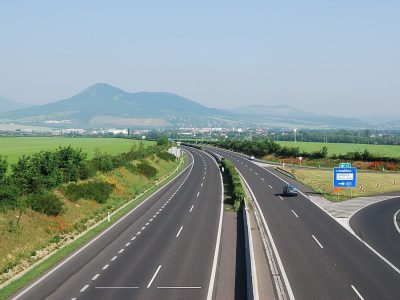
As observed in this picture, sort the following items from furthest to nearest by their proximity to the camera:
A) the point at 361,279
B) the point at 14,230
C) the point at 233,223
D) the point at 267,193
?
the point at 267,193
the point at 233,223
the point at 14,230
the point at 361,279

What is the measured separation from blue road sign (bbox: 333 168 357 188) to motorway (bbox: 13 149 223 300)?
15.3 meters

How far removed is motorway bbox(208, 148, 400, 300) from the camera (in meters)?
21.2

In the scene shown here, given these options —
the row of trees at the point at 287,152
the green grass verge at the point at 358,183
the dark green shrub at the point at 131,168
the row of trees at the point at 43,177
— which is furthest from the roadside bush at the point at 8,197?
the row of trees at the point at 287,152

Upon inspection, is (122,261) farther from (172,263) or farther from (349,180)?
(349,180)

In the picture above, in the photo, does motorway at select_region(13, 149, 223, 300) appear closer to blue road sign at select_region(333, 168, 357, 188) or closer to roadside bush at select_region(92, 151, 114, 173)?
roadside bush at select_region(92, 151, 114, 173)

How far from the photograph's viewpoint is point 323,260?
26531mm

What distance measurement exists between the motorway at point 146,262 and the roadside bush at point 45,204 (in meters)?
4.37

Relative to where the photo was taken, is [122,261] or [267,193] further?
[267,193]

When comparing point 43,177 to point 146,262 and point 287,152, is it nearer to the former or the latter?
point 146,262

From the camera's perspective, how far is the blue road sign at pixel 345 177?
172 feet

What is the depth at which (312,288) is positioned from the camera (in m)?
21.5

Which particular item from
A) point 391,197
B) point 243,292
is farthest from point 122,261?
point 391,197

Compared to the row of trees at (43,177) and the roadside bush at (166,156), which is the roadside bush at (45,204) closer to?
the row of trees at (43,177)

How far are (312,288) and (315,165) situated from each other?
78424 mm
